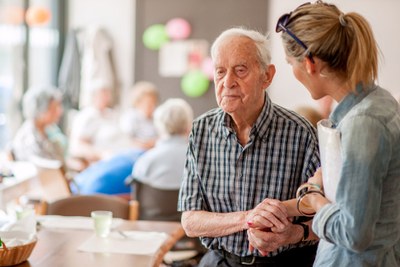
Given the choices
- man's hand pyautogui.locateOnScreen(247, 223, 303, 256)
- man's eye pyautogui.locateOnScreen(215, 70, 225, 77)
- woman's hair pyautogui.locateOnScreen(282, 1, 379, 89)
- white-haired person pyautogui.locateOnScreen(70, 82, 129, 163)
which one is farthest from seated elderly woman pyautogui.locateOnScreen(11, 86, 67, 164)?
woman's hair pyautogui.locateOnScreen(282, 1, 379, 89)

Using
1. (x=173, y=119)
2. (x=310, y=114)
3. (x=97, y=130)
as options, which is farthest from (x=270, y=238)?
(x=97, y=130)

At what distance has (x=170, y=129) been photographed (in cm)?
404

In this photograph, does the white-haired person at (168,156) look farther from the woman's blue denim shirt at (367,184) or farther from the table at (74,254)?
the woman's blue denim shirt at (367,184)

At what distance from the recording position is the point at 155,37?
7.01m

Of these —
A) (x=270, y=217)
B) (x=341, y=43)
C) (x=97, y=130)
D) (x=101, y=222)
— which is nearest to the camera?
(x=341, y=43)

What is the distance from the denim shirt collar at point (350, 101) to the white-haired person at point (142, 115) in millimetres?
4825

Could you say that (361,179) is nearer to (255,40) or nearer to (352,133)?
(352,133)

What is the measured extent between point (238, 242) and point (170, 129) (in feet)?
6.80

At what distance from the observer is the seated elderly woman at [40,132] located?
15.7 feet

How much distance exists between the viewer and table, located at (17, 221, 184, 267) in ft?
7.00

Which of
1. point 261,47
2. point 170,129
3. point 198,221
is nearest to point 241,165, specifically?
point 198,221

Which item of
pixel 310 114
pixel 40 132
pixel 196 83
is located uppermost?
pixel 310 114

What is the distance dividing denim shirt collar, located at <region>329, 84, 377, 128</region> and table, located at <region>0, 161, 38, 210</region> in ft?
7.41

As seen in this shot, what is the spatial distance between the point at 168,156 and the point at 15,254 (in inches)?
76.6
